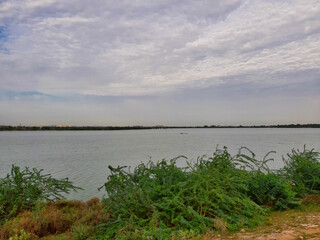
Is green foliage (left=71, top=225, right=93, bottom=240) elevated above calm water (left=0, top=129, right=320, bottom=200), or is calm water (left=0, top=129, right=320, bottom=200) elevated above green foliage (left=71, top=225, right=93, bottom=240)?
green foliage (left=71, top=225, right=93, bottom=240)

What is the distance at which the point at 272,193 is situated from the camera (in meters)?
6.52

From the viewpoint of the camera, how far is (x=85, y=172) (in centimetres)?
2088

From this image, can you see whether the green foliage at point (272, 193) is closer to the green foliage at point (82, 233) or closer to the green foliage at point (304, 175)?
the green foliage at point (304, 175)

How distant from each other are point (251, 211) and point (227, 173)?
1.23 meters

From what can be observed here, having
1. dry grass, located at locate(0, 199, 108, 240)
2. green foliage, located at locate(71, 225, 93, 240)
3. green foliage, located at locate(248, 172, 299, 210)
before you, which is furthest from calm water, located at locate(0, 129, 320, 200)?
green foliage, located at locate(248, 172, 299, 210)

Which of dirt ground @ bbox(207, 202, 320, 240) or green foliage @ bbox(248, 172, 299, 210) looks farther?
green foliage @ bbox(248, 172, 299, 210)

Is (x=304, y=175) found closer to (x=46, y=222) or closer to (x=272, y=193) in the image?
(x=272, y=193)

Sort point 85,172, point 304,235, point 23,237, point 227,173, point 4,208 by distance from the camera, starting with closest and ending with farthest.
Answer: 1. point 304,235
2. point 23,237
3. point 227,173
4. point 4,208
5. point 85,172

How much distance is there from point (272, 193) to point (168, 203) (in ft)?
9.87

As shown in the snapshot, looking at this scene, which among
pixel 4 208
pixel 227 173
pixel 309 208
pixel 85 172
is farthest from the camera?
pixel 85 172

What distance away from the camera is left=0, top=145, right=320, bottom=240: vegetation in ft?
16.8

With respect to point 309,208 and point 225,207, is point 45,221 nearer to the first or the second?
point 225,207

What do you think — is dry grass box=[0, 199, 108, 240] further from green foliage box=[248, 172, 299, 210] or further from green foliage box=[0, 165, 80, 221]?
green foliage box=[248, 172, 299, 210]

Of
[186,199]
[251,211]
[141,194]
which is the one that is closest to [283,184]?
[251,211]
